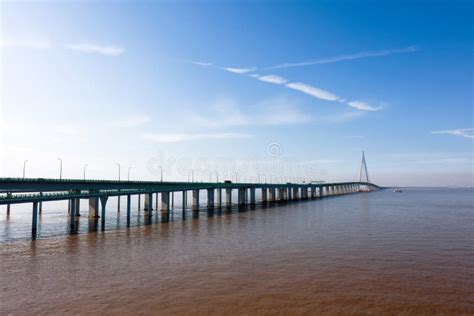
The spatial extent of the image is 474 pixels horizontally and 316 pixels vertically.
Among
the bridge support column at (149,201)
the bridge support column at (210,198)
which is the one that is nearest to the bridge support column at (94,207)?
the bridge support column at (149,201)

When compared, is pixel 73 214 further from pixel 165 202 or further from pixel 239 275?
pixel 239 275

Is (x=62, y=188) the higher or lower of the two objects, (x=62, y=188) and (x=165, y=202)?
the higher

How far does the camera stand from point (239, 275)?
25016 millimetres

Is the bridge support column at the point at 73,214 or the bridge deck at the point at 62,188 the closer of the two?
the bridge deck at the point at 62,188

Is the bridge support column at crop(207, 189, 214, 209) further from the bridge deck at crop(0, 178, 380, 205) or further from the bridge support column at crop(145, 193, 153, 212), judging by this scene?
the bridge support column at crop(145, 193, 153, 212)

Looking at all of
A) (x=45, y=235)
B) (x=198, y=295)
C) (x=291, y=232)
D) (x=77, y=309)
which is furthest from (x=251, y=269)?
(x=45, y=235)

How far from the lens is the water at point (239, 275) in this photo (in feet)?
62.0

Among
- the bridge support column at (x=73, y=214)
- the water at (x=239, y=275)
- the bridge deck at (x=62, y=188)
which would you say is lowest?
the water at (x=239, y=275)

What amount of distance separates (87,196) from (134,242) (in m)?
27.5

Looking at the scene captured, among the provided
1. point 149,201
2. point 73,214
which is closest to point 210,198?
point 149,201

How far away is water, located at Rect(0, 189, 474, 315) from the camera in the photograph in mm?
18891

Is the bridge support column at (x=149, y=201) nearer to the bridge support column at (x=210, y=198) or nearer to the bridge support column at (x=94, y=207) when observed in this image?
the bridge support column at (x=94, y=207)

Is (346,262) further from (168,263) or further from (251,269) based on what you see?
(168,263)

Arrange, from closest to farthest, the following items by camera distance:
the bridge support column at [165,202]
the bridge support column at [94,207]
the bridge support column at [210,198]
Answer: the bridge support column at [94,207], the bridge support column at [165,202], the bridge support column at [210,198]
